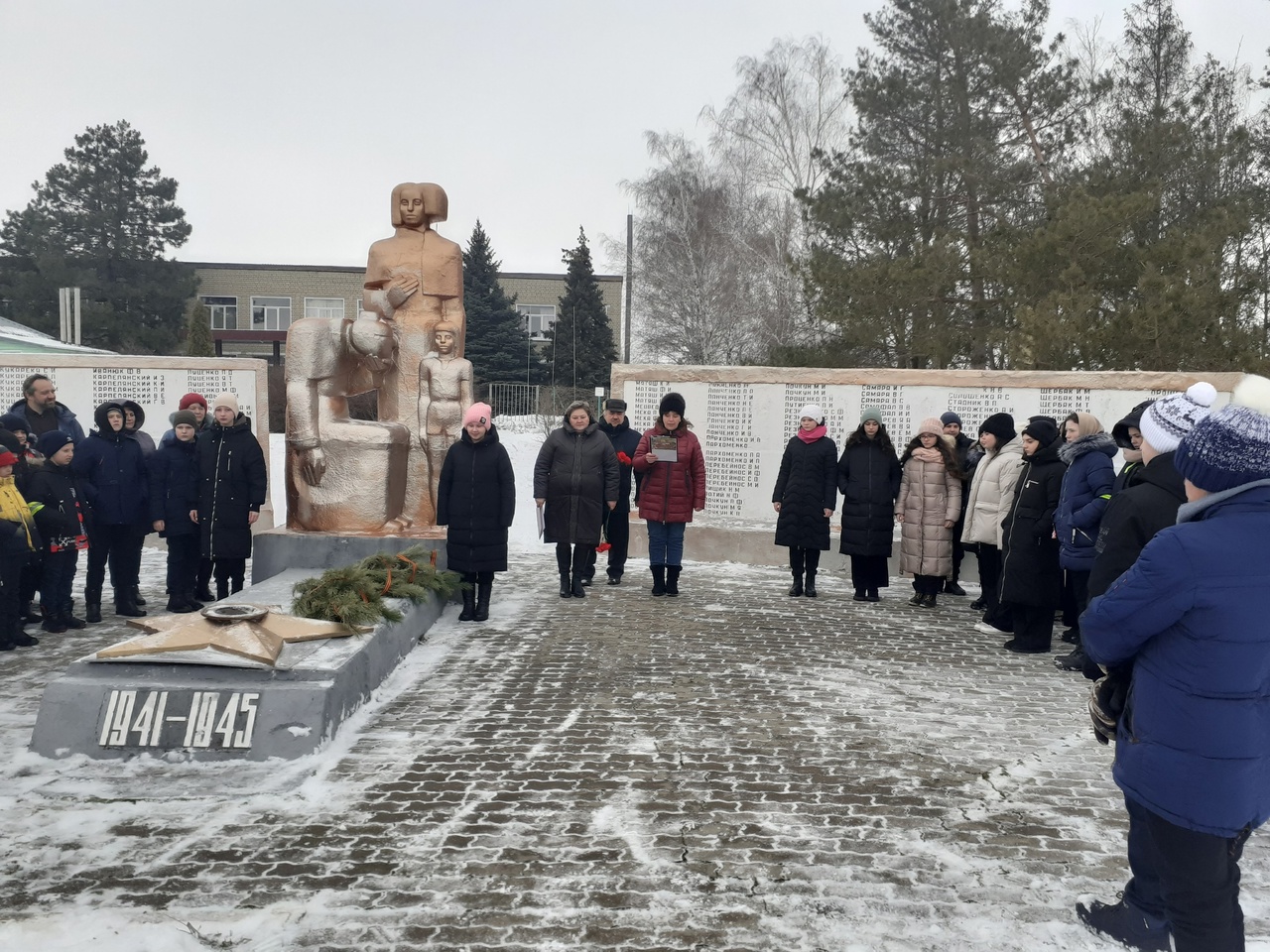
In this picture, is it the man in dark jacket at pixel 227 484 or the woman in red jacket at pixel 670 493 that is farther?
the woman in red jacket at pixel 670 493

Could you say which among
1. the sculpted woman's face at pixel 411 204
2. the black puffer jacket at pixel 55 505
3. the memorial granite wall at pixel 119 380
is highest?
the sculpted woman's face at pixel 411 204

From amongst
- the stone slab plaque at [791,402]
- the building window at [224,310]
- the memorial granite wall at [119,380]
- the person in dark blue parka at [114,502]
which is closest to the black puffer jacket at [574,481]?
the stone slab plaque at [791,402]

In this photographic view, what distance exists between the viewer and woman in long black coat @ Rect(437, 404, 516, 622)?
23.8ft

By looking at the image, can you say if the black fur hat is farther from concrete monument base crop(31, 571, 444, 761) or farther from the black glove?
the black glove

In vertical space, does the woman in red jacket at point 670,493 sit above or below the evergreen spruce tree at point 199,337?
below

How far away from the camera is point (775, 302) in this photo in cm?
2659

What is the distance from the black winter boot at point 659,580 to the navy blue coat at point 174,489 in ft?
11.7

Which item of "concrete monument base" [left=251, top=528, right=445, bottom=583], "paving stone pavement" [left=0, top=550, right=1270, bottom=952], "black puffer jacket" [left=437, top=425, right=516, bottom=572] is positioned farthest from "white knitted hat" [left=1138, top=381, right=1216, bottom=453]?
"concrete monument base" [left=251, top=528, right=445, bottom=583]

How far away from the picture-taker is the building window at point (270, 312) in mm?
40062

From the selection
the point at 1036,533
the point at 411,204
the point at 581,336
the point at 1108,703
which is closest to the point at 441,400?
the point at 411,204

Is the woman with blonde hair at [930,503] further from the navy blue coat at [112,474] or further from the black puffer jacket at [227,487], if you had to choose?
the navy blue coat at [112,474]

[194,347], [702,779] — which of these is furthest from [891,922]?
[194,347]

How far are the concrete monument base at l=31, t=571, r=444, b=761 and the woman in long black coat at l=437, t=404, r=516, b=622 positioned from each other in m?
2.49

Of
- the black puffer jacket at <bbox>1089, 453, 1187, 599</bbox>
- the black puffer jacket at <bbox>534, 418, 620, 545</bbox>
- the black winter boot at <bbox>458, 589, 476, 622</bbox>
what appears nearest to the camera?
the black puffer jacket at <bbox>1089, 453, 1187, 599</bbox>
